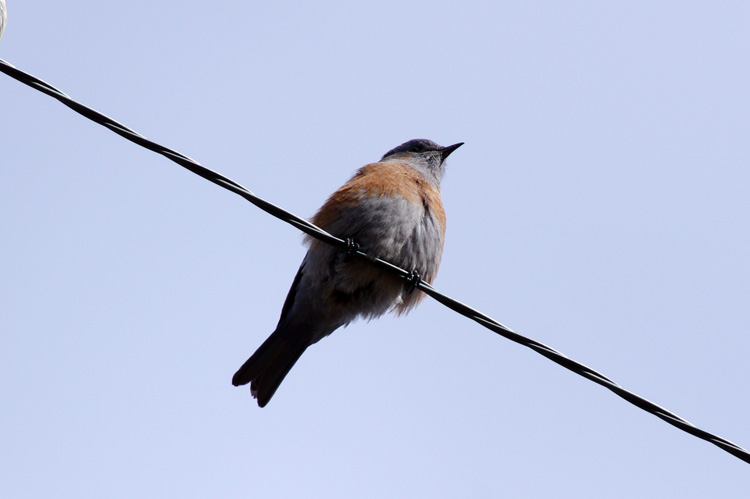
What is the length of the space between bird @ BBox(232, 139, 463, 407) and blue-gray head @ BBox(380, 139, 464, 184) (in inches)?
14.1

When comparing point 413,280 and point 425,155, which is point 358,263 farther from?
point 425,155

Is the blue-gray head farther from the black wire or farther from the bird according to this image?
the black wire

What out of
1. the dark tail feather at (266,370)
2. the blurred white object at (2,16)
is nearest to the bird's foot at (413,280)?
the dark tail feather at (266,370)

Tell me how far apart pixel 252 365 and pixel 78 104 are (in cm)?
375

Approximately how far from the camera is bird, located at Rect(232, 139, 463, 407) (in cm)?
614

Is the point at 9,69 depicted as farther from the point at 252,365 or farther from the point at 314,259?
the point at 252,365

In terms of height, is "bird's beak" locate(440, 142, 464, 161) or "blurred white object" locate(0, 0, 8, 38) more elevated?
"bird's beak" locate(440, 142, 464, 161)

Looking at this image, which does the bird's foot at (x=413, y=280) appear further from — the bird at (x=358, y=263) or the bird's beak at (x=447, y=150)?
the bird's beak at (x=447, y=150)

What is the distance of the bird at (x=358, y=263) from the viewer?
6141 millimetres

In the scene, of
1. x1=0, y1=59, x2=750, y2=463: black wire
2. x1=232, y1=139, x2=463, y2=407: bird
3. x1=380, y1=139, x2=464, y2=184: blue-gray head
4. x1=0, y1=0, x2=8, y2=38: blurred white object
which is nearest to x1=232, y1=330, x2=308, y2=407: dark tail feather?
x1=232, y1=139, x2=463, y2=407: bird

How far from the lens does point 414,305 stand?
268 inches

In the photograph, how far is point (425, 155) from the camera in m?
7.85

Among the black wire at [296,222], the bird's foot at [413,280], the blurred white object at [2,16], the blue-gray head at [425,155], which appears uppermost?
the blue-gray head at [425,155]

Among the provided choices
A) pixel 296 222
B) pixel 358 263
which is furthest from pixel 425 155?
pixel 296 222
